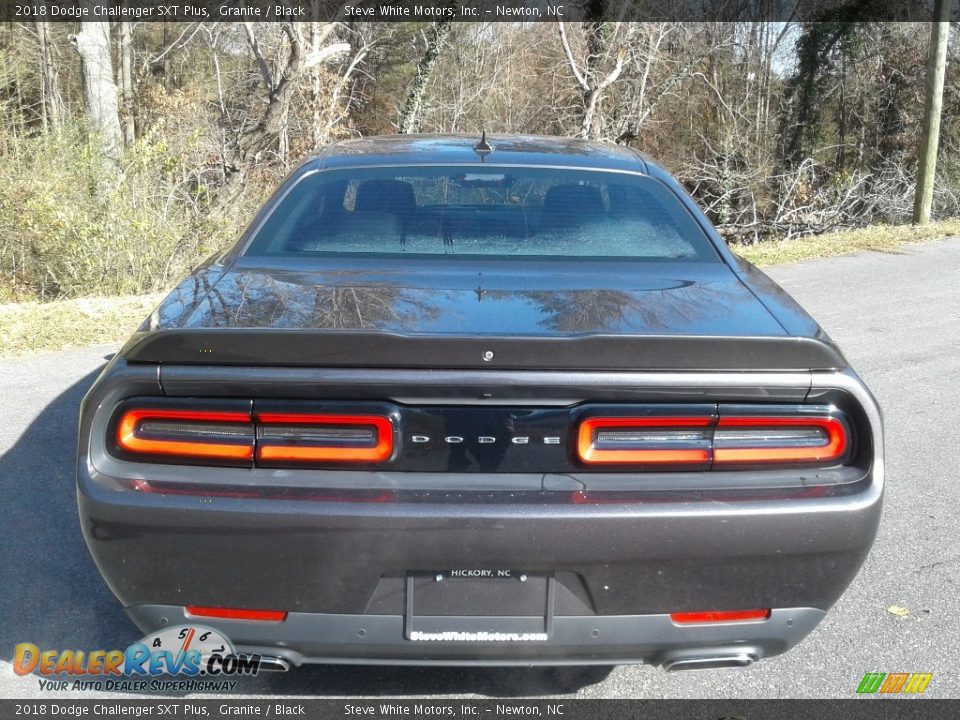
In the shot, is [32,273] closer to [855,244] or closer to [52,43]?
[855,244]

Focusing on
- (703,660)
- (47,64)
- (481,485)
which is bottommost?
(703,660)

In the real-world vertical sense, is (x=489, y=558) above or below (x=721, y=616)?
above

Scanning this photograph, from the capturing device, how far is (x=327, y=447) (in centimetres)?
223

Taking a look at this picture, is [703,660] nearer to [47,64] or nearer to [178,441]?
[178,441]

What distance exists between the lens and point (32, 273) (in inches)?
402

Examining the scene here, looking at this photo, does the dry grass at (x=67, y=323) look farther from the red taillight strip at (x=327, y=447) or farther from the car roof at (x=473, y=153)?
the red taillight strip at (x=327, y=447)

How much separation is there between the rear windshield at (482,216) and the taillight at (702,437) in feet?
3.20

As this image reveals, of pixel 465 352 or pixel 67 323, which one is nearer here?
pixel 465 352

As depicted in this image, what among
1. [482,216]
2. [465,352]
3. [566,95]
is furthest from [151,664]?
[566,95]

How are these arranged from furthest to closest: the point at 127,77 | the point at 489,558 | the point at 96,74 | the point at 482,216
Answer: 1. the point at 127,77
2. the point at 96,74
3. the point at 482,216
4. the point at 489,558

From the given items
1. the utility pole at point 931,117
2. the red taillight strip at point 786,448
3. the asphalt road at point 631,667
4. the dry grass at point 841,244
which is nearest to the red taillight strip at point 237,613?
the asphalt road at point 631,667

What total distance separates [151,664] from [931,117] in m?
15.6

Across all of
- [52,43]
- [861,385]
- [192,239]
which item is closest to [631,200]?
[861,385]

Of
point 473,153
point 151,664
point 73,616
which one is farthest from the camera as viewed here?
point 473,153
